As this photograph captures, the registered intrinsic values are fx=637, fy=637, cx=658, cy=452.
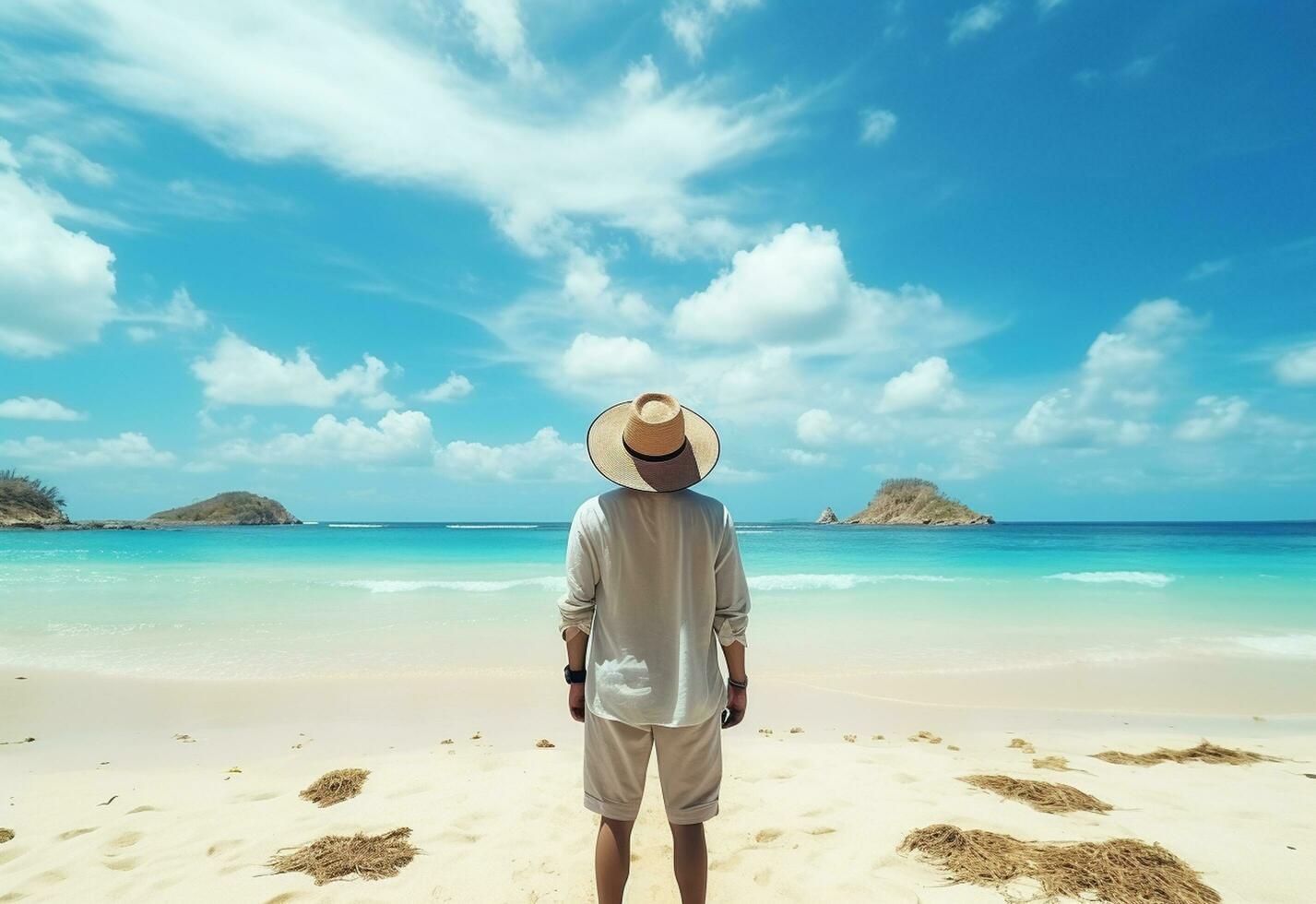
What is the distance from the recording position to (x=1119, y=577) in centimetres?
2112

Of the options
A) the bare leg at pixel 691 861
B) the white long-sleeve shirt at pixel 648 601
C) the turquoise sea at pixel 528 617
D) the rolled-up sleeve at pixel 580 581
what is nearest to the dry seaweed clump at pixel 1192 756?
the turquoise sea at pixel 528 617

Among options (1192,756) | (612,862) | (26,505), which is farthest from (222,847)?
(26,505)

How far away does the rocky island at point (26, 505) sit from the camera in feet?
209

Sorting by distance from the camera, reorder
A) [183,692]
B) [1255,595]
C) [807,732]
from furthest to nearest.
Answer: [1255,595], [183,692], [807,732]

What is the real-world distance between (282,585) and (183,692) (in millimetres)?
11505

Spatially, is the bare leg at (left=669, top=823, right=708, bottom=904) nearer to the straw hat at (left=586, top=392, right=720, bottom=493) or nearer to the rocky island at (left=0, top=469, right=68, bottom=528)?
the straw hat at (left=586, top=392, right=720, bottom=493)

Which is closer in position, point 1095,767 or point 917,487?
point 1095,767

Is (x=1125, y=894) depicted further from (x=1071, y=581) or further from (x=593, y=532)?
(x=1071, y=581)

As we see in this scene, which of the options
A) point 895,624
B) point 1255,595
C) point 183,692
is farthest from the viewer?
point 1255,595

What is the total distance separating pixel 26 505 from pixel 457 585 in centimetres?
7716

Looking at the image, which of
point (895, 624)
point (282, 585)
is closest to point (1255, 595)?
point (895, 624)

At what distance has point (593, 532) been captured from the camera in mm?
2480

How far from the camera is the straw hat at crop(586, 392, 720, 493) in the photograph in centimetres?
247

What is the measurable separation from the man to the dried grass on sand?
260 centimetres
